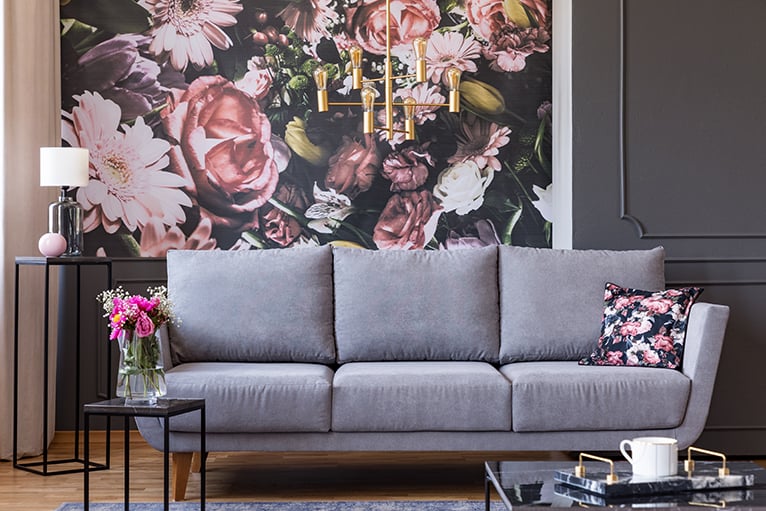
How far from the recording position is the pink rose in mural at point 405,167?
4.75 m

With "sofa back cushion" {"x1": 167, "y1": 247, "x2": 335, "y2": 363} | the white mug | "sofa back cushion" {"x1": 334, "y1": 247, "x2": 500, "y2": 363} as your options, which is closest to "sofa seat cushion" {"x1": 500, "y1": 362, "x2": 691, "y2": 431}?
"sofa back cushion" {"x1": 334, "y1": 247, "x2": 500, "y2": 363}

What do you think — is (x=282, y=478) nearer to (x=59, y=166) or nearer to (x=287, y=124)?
(x=59, y=166)

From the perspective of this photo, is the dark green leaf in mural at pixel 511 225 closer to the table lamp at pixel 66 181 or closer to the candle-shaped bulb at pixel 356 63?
the candle-shaped bulb at pixel 356 63

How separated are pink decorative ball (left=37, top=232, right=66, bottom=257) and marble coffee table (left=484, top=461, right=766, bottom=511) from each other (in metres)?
2.35

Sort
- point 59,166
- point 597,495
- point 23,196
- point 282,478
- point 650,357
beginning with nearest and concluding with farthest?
point 597,495 < point 650,357 < point 282,478 < point 59,166 < point 23,196

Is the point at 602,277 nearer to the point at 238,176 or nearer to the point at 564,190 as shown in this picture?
the point at 564,190

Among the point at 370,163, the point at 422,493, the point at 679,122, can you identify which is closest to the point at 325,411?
the point at 422,493

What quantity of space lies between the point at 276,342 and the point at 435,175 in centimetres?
132

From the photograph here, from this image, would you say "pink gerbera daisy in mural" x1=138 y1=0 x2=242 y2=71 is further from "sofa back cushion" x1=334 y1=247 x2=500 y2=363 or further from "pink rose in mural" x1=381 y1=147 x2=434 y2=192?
"sofa back cushion" x1=334 y1=247 x2=500 y2=363

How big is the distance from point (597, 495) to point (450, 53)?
2949mm

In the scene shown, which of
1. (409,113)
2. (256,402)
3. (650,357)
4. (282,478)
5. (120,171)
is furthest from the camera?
(120,171)

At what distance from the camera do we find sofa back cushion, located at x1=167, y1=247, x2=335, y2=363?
390 cm

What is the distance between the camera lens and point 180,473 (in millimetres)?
3555

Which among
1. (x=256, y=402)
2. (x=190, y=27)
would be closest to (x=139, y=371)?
(x=256, y=402)
